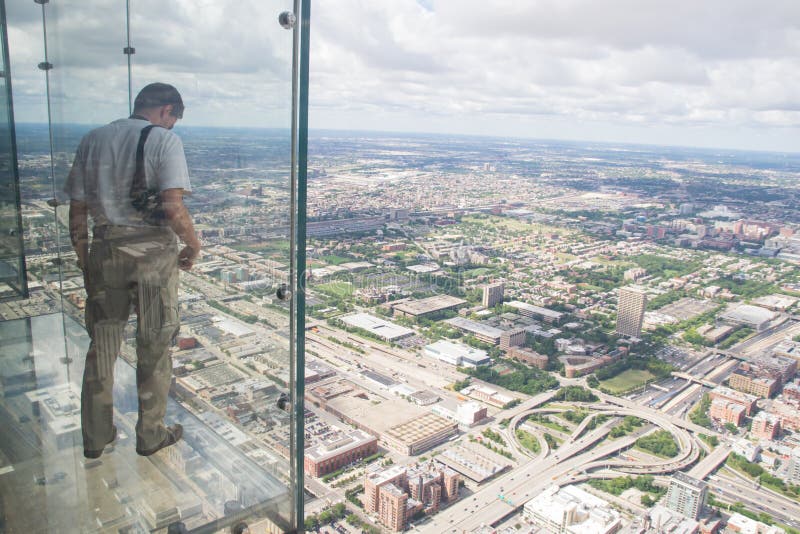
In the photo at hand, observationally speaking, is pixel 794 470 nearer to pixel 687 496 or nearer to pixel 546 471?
pixel 687 496

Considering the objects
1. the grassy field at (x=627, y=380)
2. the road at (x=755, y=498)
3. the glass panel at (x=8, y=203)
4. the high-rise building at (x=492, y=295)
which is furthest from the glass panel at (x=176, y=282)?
the high-rise building at (x=492, y=295)

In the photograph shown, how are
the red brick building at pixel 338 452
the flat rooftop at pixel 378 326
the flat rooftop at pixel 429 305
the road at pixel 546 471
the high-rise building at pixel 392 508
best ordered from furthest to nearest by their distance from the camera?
the flat rooftop at pixel 429 305, the flat rooftop at pixel 378 326, the red brick building at pixel 338 452, the road at pixel 546 471, the high-rise building at pixel 392 508

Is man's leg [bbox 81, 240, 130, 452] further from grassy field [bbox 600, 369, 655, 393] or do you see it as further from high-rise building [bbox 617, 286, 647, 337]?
high-rise building [bbox 617, 286, 647, 337]

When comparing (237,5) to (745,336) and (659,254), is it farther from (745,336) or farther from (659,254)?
(659,254)

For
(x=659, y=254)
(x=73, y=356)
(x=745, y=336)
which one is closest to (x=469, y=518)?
(x=73, y=356)

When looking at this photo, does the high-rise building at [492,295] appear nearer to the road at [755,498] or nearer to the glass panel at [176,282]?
the road at [755,498]

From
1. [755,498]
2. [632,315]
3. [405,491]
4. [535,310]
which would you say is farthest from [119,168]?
[535,310]
